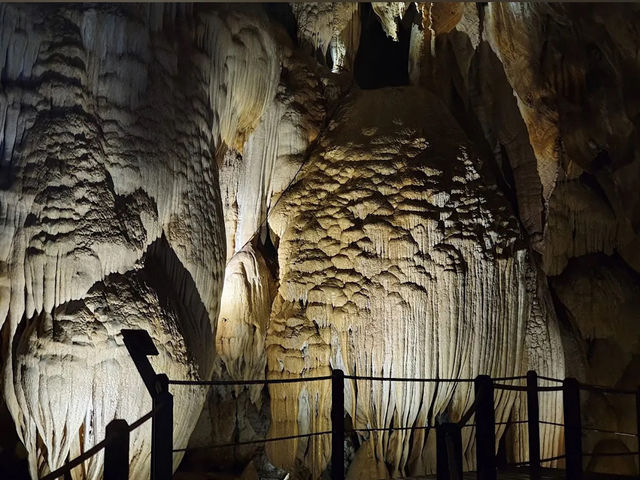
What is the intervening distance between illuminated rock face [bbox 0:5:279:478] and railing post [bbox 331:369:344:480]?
770mm

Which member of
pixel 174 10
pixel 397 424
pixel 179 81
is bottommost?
pixel 397 424

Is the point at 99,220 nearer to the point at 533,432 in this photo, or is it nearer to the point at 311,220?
the point at 311,220

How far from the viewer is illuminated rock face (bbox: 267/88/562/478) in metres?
4.64

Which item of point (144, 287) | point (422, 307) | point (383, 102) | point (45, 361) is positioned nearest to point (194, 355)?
point (144, 287)

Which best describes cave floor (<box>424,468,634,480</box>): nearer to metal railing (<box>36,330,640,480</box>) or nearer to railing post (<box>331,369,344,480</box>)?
metal railing (<box>36,330,640,480</box>)

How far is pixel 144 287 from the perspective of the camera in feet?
12.1

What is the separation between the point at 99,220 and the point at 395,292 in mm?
1824

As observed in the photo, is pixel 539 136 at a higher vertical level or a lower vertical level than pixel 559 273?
higher

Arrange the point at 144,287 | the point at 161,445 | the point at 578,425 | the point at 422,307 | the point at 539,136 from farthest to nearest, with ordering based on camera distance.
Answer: the point at 539,136 → the point at 422,307 → the point at 144,287 → the point at 578,425 → the point at 161,445

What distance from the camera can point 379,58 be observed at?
293 inches

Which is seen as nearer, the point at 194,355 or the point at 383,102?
the point at 194,355

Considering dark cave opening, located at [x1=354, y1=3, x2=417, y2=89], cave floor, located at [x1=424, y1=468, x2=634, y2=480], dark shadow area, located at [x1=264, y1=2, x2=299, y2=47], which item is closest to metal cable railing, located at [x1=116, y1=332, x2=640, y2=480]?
cave floor, located at [x1=424, y1=468, x2=634, y2=480]

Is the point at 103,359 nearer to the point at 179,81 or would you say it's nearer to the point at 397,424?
the point at 179,81

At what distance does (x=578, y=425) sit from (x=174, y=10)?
2823mm
